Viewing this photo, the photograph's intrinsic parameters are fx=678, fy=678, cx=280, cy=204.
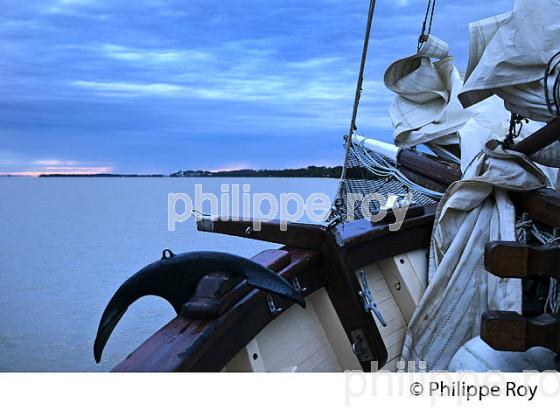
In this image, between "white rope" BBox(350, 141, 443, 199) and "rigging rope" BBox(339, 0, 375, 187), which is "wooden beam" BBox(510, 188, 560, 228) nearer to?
"rigging rope" BBox(339, 0, 375, 187)

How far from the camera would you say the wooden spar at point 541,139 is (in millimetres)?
1538

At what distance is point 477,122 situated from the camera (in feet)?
7.42

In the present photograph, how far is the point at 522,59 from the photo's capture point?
1.49 meters

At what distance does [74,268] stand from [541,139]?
19.8 feet

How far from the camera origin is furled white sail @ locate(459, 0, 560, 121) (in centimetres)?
147

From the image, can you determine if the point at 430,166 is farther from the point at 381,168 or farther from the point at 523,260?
the point at 523,260

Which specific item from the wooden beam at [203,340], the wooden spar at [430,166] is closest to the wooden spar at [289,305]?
the wooden beam at [203,340]

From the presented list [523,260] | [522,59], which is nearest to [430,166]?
[522,59]

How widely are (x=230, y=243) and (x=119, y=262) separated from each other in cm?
144

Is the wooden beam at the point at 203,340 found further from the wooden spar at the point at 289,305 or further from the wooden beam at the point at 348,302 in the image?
the wooden beam at the point at 348,302

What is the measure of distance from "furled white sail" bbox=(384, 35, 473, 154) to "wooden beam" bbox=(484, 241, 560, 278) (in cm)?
156

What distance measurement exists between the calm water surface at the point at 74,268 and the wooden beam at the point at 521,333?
2057mm

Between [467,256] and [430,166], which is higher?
[430,166]

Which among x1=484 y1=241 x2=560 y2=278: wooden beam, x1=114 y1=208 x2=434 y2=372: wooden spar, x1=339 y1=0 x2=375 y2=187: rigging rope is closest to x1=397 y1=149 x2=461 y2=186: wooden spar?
x1=114 y1=208 x2=434 y2=372: wooden spar
